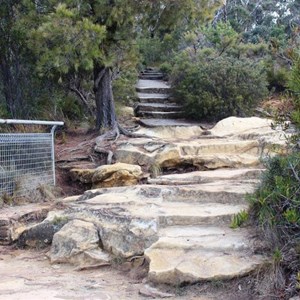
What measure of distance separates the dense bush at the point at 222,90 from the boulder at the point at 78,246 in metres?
5.81

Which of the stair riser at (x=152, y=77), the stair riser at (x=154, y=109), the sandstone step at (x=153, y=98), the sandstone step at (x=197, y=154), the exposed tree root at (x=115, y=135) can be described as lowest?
the sandstone step at (x=197, y=154)

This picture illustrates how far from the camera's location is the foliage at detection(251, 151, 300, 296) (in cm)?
374

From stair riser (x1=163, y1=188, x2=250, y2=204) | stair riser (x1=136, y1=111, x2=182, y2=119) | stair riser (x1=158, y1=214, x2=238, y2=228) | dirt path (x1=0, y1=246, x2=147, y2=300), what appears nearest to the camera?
dirt path (x1=0, y1=246, x2=147, y2=300)

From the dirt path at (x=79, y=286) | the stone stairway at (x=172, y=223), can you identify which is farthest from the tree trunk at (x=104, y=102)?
the dirt path at (x=79, y=286)

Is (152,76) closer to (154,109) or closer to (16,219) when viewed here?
(154,109)

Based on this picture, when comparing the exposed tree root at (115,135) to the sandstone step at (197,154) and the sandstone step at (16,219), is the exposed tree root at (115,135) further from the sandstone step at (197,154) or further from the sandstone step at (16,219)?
the sandstone step at (16,219)

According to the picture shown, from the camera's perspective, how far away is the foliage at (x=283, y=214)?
3740mm

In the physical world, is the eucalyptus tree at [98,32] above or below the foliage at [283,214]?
above

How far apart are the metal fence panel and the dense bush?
431 cm

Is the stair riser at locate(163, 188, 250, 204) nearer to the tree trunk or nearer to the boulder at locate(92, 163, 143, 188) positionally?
the boulder at locate(92, 163, 143, 188)

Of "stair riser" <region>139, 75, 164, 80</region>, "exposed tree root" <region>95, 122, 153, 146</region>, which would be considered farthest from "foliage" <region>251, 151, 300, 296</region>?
"stair riser" <region>139, 75, 164, 80</region>

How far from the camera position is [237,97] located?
1007 cm

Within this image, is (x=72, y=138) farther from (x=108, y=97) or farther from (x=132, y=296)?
→ (x=132, y=296)

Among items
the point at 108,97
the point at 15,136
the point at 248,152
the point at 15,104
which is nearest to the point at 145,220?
the point at 15,136
